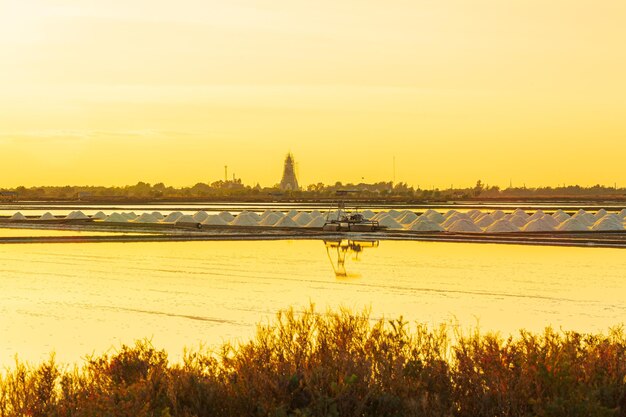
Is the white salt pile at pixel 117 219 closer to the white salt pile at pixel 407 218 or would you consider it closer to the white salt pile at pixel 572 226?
the white salt pile at pixel 407 218

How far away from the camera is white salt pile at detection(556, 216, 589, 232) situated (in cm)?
5182

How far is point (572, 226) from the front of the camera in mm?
52781

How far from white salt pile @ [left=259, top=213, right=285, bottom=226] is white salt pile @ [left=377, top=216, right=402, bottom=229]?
26.4ft

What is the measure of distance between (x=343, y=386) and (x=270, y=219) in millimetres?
50796

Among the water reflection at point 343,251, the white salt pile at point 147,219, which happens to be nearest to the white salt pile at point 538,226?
the water reflection at point 343,251

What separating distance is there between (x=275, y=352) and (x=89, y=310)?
33.4 feet

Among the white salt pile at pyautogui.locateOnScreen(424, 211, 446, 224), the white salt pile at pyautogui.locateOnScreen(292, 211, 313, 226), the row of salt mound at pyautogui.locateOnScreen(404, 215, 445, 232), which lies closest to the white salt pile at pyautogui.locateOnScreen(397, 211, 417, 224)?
the white salt pile at pyautogui.locateOnScreen(424, 211, 446, 224)

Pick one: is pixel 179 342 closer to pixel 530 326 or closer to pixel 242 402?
pixel 242 402

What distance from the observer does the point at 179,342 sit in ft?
51.3

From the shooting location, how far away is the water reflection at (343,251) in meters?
28.0

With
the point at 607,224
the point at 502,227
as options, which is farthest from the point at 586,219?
the point at 502,227

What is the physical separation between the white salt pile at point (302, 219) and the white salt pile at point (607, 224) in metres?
19.8

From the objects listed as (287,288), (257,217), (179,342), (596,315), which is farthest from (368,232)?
(179,342)

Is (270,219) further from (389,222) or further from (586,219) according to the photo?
(586,219)
